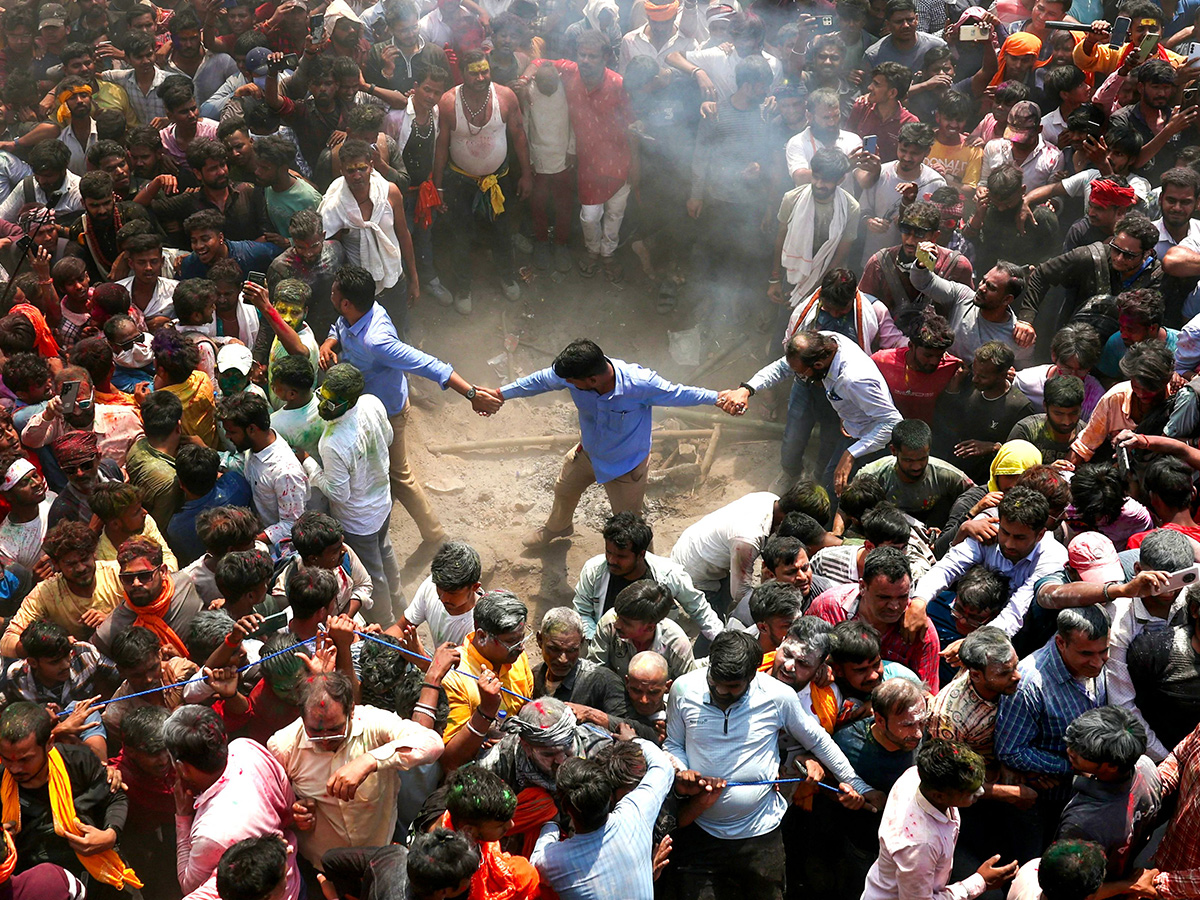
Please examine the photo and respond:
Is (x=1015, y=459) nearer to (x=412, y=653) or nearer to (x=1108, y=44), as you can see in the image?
(x=412, y=653)

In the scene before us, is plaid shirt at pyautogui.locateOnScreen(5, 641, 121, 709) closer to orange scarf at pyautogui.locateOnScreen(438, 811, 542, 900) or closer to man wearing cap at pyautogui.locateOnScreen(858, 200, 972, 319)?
orange scarf at pyautogui.locateOnScreen(438, 811, 542, 900)

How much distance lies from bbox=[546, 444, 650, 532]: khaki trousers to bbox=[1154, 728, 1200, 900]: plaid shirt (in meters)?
3.38

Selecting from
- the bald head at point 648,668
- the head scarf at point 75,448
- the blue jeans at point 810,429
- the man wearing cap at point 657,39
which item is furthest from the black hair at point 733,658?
the man wearing cap at point 657,39

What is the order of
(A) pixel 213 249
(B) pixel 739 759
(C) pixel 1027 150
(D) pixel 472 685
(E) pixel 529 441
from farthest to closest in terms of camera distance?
(E) pixel 529 441 → (C) pixel 1027 150 → (A) pixel 213 249 → (D) pixel 472 685 → (B) pixel 739 759

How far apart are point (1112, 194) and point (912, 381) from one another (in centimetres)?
183

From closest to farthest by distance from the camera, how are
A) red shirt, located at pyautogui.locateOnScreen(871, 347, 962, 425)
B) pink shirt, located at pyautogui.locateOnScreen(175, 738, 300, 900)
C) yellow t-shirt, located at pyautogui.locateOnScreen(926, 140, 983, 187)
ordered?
pink shirt, located at pyautogui.locateOnScreen(175, 738, 300, 900)
red shirt, located at pyautogui.locateOnScreen(871, 347, 962, 425)
yellow t-shirt, located at pyautogui.locateOnScreen(926, 140, 983, 187)

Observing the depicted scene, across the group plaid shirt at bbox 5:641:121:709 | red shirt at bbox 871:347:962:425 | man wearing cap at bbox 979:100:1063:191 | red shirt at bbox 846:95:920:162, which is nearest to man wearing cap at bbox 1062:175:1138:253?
man wearing cap at bbox 979:100:1063:191

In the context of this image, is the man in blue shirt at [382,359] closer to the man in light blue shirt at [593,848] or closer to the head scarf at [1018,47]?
the man in light blue shirt at [593,848]

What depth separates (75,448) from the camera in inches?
219

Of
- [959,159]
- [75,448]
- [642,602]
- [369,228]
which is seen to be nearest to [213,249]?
[369,228]

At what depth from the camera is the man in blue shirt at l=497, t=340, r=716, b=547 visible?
6207 millimetres

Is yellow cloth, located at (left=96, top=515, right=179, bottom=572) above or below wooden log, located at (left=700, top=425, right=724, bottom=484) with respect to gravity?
above

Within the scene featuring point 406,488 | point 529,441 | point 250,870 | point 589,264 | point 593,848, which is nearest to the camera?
point 250,870

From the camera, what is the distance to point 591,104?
8.43 metres
